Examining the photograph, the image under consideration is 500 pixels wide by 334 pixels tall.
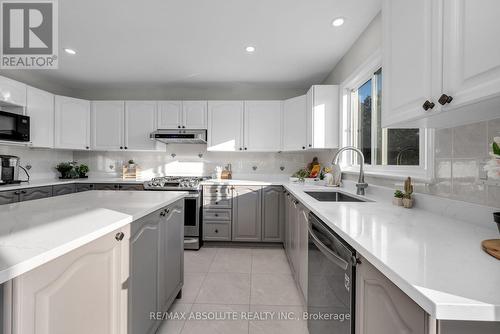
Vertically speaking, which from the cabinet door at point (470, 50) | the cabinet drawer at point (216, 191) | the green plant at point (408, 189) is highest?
the cabinet door at point (470, 50)

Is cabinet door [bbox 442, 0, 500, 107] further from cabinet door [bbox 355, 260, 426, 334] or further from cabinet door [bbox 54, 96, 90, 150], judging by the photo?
cabinet door [bbox 54, 96, 90, 150]

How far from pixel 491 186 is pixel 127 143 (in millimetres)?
4034

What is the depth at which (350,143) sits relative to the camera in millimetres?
2645

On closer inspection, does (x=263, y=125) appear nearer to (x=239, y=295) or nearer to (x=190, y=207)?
(x=190, y=207)

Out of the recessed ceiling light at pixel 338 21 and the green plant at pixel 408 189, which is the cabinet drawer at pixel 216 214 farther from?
the recessed ceiling light at pixel 338 21

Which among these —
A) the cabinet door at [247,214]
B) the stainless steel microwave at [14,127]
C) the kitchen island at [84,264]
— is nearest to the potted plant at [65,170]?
the stainless steel microwave at [14,127]

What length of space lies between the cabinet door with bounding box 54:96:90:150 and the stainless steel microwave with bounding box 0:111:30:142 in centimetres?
47

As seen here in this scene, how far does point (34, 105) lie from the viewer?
2.91m

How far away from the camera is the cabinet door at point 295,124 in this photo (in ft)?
10.2

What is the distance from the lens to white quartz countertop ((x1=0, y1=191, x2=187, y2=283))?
625 mm

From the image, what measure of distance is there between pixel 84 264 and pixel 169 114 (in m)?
3.00

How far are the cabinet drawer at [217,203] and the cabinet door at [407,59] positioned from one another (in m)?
2.27
